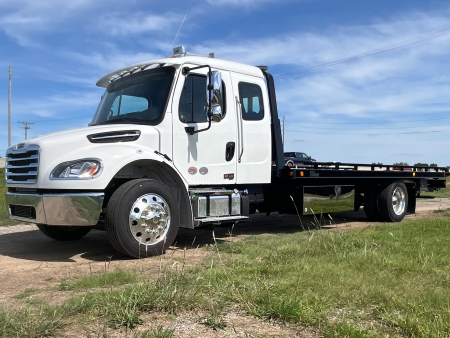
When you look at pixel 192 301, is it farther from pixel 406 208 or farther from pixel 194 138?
pixel 406 208

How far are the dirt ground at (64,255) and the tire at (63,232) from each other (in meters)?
0.11

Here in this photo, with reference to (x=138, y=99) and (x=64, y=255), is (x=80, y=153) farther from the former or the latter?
(x=64, y=255)

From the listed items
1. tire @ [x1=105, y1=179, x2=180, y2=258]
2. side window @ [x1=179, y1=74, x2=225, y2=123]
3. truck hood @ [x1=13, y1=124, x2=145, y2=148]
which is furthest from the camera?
side window @ [x1=179, y1=74, x2=225, y2=123]

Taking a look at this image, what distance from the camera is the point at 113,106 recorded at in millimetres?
6469

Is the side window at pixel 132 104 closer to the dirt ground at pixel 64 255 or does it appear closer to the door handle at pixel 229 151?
the door handle at pixel 229 151

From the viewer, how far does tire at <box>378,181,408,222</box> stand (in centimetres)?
912

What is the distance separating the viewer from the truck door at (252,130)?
21.9 feet

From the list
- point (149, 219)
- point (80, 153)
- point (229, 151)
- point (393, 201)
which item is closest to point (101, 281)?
point (149, 219)

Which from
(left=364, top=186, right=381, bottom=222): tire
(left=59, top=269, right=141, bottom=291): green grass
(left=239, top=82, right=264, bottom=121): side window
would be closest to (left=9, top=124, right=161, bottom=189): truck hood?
(left=59, top=269, right=141, bottom=291): green grass

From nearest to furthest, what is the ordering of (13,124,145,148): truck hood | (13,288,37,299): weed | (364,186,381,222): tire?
(13,288,37,299): weed
(13,124,145,148): truck hood
(364,186,381,222): tire

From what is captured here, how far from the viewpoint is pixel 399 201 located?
9.64m

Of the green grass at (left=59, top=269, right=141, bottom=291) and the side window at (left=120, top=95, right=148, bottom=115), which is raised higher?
the side window at (left=120, top=95, right=148, bottom=115)

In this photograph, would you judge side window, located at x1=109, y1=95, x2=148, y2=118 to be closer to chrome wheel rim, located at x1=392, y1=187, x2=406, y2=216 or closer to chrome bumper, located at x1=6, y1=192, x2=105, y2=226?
chrome bumper, located at x1=6, y1=192, x2=105, y2=226

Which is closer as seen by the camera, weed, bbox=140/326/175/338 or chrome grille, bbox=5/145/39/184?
weed, bbox=140/326/175/338
